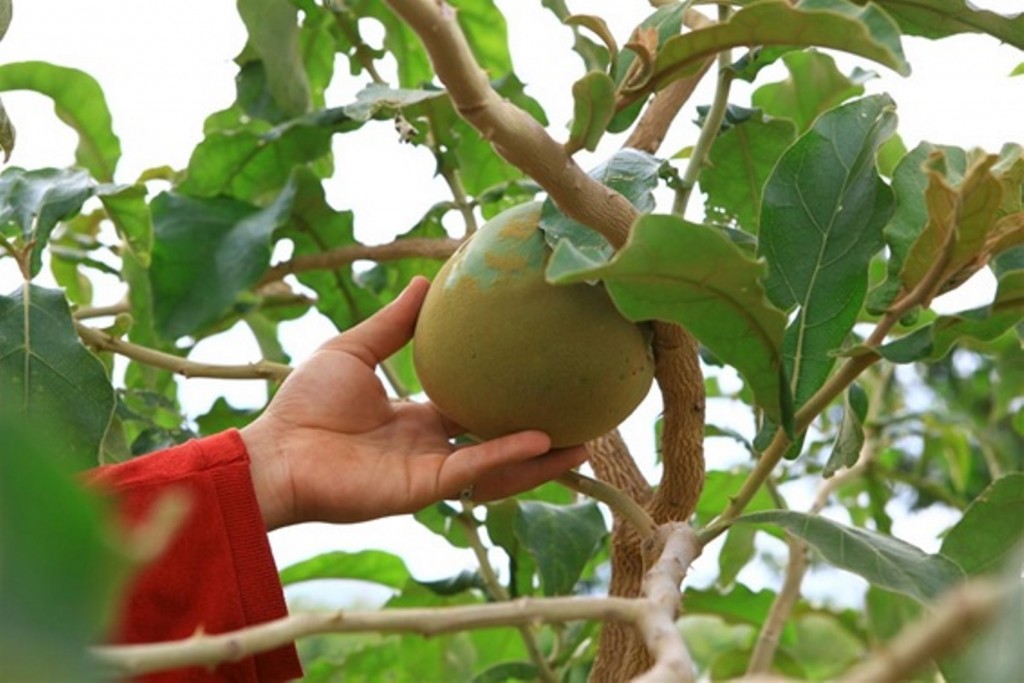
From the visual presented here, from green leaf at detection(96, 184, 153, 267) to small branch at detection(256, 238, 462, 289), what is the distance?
9cm

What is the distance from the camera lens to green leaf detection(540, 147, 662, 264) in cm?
77

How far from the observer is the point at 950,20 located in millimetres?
872

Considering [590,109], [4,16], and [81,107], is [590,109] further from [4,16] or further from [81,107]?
[81,107]

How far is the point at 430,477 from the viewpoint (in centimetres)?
91

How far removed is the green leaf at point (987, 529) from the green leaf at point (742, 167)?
324 mm

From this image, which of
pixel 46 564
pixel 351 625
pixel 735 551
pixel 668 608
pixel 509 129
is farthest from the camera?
pixel 735 551

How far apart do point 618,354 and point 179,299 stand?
1.62 feet

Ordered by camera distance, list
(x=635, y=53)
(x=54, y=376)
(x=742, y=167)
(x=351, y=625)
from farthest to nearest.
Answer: (x=742, y=167)
(x=54, y=376)
(x=635, y=53)
(x=351, y=625)

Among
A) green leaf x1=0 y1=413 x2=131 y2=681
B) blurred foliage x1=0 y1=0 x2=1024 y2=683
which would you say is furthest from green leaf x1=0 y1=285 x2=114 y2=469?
green leaf x1=0 y1=413 x2=131 y2=681

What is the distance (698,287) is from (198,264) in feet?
1.91

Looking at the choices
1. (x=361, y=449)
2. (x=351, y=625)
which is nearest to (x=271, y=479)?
(x=361, y=449)

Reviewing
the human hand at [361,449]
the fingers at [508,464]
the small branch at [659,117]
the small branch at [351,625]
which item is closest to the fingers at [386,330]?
the human hand at [361,449]

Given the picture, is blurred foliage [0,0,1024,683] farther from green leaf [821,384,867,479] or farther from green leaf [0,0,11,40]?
green leaf [0,0,11,40]

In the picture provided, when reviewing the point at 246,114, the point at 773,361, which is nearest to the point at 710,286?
the point at 773,361
